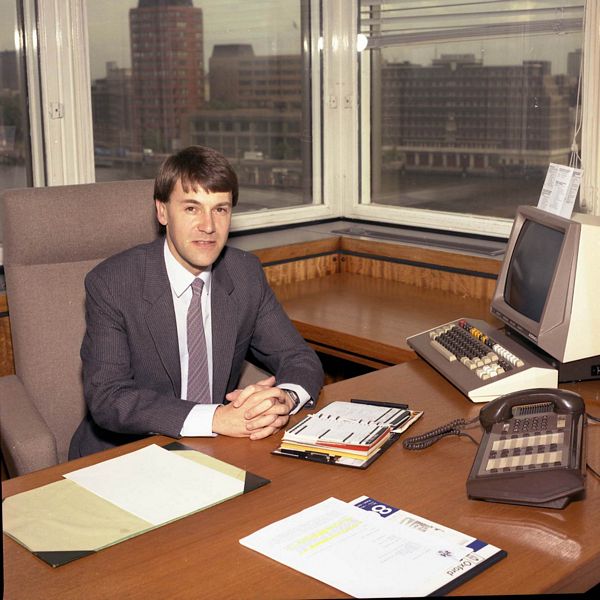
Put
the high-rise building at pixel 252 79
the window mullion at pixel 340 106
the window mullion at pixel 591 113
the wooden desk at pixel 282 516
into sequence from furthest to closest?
the window mullion at pixel 340 106, the high-rise building at pixel 252 79, the window mullion at pixel 591 113, the wooden desk at pixel 282 516

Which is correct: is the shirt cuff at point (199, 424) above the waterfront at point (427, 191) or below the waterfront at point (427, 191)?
below

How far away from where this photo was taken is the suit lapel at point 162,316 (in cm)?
212

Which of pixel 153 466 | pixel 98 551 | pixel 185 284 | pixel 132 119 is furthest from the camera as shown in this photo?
pixel 132 119

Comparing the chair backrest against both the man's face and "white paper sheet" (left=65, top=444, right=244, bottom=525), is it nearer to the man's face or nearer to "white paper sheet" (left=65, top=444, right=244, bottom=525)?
the man's face

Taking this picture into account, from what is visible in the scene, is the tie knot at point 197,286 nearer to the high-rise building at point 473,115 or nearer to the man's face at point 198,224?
the man's face at point 198,224

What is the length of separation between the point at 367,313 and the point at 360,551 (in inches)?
65.7

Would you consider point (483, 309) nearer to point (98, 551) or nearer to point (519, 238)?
point (519, 238)

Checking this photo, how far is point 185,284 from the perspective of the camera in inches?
86.0

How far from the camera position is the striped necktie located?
219cm

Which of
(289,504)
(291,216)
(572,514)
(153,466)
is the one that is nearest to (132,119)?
(291,216)

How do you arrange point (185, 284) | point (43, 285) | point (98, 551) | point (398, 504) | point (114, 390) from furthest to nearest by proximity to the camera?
point (43, 285) → point (185, 284) → point (114, 390) → point (398, 504) → point (98, 551)

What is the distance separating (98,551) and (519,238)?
147cm

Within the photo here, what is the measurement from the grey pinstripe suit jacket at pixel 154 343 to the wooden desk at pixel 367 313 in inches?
14.2

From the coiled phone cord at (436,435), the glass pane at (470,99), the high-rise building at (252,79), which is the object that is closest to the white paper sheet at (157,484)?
the coiled phone cord at (436,435)
